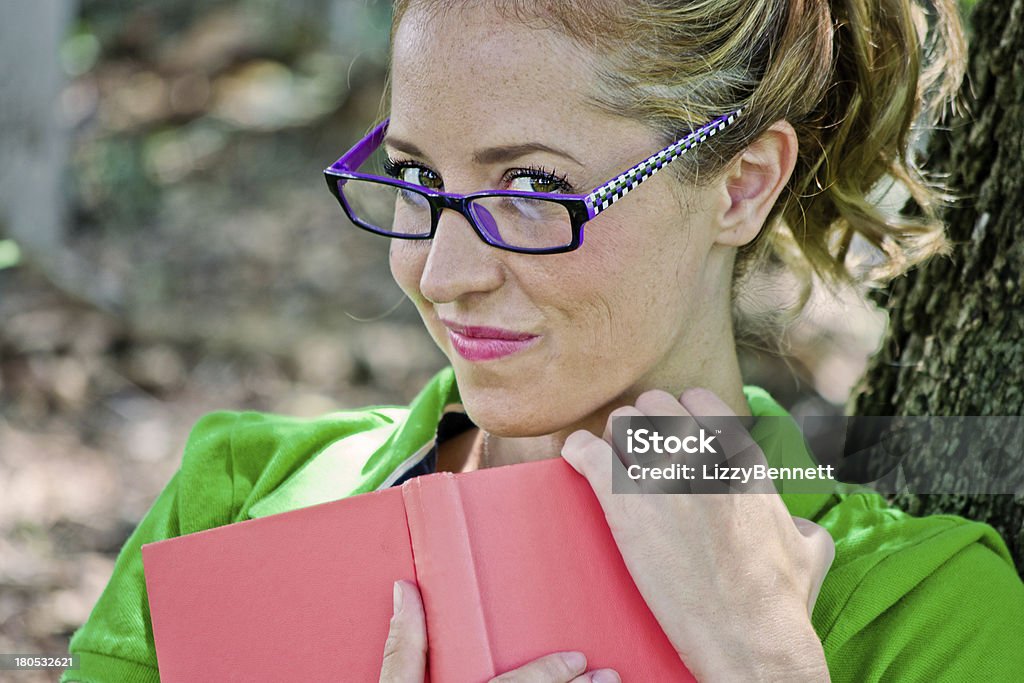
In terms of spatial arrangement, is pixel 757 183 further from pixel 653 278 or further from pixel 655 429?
pixel 655 429

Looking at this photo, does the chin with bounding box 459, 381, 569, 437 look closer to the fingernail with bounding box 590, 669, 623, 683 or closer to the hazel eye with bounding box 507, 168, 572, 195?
the hazel eye with bounding box 507, 168, 572, 195

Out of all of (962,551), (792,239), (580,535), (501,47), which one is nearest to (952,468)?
(962,551)

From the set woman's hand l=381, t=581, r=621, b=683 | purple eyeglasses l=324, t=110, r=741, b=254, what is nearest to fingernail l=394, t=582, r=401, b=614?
woman's hand l=381, t=581, r=621, b=683

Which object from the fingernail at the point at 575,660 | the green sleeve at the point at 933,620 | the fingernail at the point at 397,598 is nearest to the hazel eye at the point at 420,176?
the fingernail at the point at 397,598

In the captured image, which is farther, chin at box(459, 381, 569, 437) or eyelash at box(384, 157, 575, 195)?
chin at box(459, 381, 569, 437)

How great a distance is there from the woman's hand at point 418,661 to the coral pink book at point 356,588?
26 millimetres

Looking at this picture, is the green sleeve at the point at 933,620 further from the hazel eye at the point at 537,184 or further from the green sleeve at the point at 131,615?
the green sleeve at the point at 131,615

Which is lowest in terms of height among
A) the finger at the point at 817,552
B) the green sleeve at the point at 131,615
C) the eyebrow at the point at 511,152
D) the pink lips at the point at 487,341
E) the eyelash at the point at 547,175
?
the green sleeve at the point at 131,615

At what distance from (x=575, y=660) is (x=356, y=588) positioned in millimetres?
318

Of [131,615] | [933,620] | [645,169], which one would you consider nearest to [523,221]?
[645,169]

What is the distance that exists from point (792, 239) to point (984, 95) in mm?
450

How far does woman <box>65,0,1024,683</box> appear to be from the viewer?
5.09ft

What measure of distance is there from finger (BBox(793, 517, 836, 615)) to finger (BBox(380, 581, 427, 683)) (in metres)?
0.55

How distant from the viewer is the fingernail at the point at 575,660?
150 centimetres
